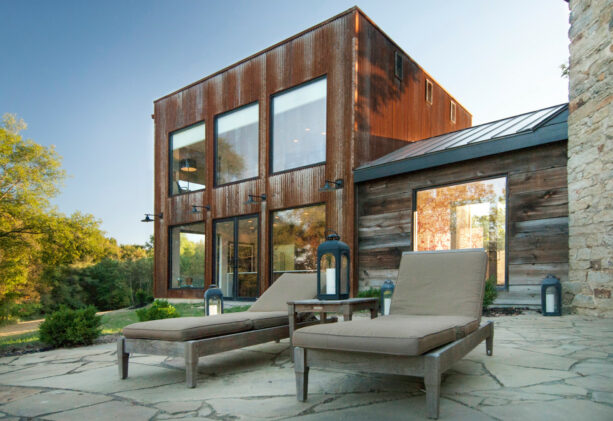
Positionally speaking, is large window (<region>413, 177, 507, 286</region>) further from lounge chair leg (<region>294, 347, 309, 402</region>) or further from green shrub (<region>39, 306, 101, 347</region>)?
green shrub (<region>39, 306, 101, 347</region>)

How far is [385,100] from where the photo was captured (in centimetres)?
991

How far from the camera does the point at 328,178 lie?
30.5 feet

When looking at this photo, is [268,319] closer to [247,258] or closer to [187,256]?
[247,258]

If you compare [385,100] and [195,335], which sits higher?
[385,100]

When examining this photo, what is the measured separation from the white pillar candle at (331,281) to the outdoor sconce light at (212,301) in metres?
1.68

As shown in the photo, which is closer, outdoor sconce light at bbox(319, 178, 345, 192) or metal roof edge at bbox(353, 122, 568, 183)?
metal roof edge at bbox(353, 122, 568, 183)

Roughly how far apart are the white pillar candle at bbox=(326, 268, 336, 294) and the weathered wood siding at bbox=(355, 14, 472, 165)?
530 cm

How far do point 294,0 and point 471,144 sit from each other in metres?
8.04

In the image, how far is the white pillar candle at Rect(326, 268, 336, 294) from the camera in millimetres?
3971

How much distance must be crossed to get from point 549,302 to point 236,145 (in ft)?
25.7

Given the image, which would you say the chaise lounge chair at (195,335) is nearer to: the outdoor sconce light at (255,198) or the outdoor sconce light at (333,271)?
the outdoor sconce light at (333,271)

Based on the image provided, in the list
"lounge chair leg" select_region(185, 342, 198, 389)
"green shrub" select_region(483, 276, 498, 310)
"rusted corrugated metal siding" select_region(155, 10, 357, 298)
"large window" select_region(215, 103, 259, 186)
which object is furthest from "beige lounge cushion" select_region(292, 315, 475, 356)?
"large window" select_region(215, 103, 259, 186)

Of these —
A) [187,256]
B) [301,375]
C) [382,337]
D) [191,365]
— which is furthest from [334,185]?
[382,337]

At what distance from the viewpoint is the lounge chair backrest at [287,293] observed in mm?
4511
